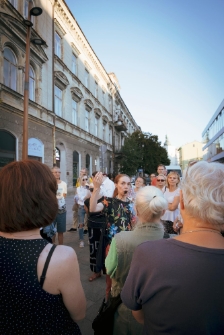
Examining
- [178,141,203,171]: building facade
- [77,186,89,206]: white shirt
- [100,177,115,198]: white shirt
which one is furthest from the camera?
[178,141,203,171]: building facade

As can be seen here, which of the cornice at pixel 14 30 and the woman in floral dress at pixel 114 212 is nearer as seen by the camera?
the woman in floral dress at pixel 114 212

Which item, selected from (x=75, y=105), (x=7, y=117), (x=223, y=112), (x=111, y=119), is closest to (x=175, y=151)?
(x=223, y=112)

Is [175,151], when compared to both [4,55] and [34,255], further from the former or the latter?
[34,255]

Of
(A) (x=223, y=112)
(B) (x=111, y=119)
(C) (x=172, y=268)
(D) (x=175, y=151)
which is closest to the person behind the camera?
(C) (x=172, y=268)

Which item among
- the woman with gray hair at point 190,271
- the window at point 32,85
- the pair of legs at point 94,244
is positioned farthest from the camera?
the window at point 32,85

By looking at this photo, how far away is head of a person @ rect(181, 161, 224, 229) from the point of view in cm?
97

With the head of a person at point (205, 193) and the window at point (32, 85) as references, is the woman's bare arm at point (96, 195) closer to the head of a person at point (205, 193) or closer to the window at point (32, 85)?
the head of a person at point (205, 193)

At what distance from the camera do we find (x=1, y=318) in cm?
109

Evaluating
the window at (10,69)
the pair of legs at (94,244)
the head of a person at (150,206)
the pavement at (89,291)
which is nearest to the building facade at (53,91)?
the window at (10,69)

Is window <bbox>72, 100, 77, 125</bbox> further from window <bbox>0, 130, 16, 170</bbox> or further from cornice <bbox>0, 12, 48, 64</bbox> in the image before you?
window <bbox>0, 130, 16, 170</bbox>

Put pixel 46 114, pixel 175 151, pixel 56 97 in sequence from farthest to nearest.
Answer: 1. pixel 175 151
2. pixel 56 97
3. pixel 46 114

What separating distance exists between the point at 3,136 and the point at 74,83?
9350 millimetres

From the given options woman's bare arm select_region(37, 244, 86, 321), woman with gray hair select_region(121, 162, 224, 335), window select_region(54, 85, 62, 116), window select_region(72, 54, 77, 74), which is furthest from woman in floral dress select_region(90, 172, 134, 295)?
window select_region(72, 54, 77, 74)

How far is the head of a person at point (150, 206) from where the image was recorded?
1729 millimetres
